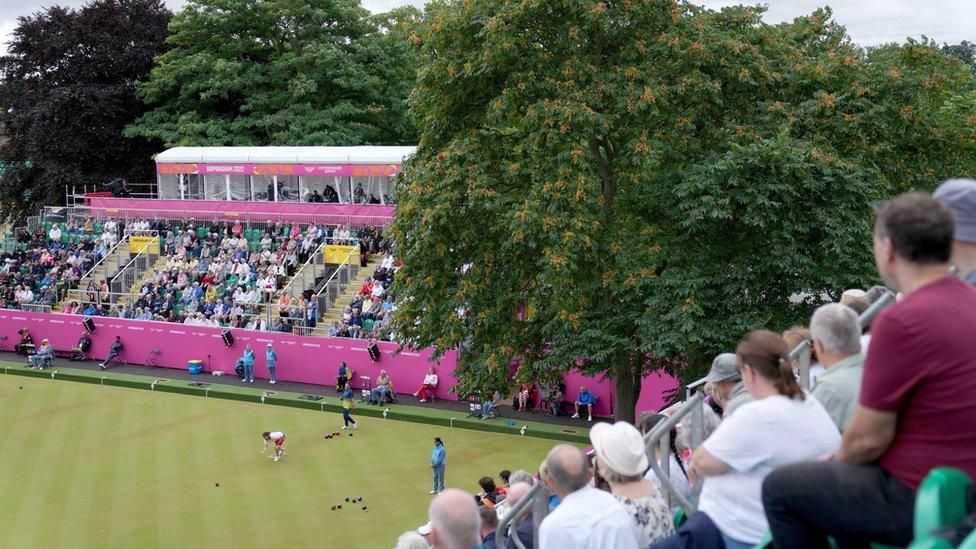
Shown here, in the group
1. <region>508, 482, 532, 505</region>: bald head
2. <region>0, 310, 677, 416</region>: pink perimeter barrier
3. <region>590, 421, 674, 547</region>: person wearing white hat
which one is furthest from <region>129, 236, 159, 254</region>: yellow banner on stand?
<region>590, 421, 674, 547</region>: person wearing white hat

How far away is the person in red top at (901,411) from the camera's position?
3.16 m

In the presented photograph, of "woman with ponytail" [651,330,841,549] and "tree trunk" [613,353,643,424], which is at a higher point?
"woman with ponytail" [651,330,841,549]

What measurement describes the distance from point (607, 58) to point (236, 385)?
17.7 metres

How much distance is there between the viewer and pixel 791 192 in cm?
1888

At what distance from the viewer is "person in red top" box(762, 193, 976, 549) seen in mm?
3164

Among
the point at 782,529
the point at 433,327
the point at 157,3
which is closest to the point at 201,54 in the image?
the point at 157,3

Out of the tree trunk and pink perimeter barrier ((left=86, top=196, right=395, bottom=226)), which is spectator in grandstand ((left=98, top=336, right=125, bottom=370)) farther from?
the tree trunk

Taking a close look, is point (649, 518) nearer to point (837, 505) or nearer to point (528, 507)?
point (528, 507)

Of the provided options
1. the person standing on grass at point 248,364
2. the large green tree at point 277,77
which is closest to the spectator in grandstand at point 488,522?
the person standing on grass at point 248,364

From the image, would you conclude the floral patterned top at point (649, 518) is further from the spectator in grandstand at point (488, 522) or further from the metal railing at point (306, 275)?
the metal railing at point (306, 275)

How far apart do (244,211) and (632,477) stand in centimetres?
3825

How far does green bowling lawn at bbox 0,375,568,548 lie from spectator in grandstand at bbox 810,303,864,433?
1467cm

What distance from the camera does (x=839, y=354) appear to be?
4.71 m

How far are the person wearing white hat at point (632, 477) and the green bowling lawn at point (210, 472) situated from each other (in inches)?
554
